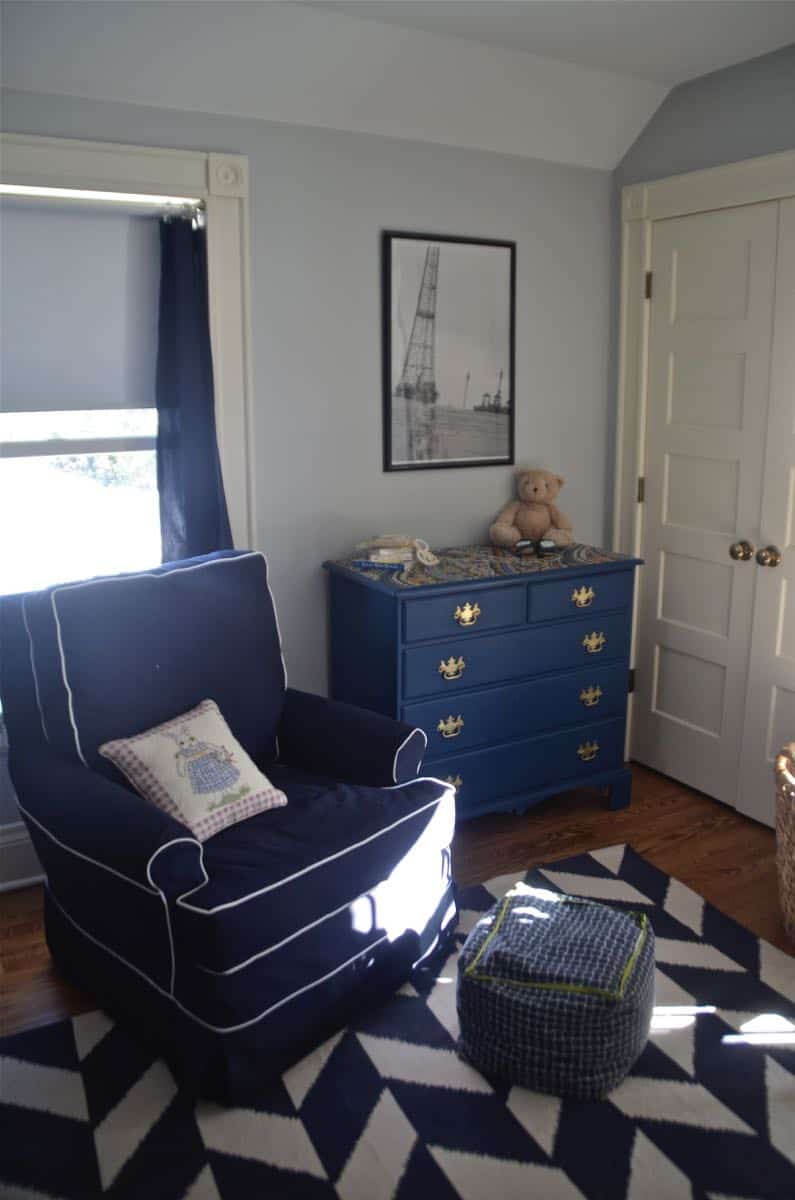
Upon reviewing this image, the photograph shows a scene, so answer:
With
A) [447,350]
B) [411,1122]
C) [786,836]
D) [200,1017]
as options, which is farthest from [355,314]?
[411,1122]

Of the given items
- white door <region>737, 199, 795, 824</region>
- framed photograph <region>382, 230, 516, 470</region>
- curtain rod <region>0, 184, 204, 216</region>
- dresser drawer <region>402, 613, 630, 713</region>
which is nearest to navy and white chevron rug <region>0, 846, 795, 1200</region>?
dresser drawer <region>402, 613, 630, 713</region>

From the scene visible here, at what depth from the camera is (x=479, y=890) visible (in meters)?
2.97

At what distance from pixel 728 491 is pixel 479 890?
1.54 m

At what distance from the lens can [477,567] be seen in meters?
3.21

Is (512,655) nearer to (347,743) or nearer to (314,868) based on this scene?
(347,743)

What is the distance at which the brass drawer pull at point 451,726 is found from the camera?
3.10 m

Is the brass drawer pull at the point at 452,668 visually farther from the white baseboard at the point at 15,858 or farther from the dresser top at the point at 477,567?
the white baseboard at the point at 15,858

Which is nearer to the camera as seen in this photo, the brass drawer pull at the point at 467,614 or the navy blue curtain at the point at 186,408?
the navy blue curtain at the point at 186,408

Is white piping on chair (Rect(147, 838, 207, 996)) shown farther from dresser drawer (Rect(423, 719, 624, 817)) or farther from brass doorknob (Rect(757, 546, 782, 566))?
brass doorknob (Rect(757, 546, 782, 566))

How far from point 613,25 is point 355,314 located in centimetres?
108

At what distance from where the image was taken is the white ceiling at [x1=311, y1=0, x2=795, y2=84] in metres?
2.68

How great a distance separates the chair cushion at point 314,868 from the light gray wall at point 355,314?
0.97m

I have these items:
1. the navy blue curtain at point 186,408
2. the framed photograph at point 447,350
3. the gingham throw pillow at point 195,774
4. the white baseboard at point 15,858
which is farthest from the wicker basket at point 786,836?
the white baseboard at point 15,858

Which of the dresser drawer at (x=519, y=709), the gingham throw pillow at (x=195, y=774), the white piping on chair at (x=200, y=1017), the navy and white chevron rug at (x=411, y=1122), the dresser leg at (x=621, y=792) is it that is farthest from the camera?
the dresser leg at (x=621, y=792)
